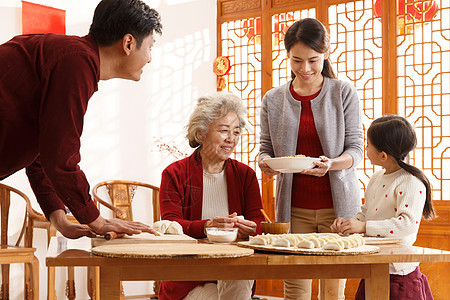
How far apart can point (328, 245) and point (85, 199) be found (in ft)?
2.07

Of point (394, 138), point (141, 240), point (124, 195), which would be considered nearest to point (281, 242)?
point (141, 240)

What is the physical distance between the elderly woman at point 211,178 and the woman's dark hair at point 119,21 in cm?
75

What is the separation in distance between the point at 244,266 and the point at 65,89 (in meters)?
0.63

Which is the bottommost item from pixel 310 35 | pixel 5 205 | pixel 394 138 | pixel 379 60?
pixel 5 205

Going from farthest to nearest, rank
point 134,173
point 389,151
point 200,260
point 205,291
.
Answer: point 134,173 < point 389,151 < point 205,291 < point 200,260

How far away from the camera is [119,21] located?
1.65m

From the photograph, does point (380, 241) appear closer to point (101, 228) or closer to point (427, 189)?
point (427, 189)

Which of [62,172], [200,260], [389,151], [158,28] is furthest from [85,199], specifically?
[389,151]

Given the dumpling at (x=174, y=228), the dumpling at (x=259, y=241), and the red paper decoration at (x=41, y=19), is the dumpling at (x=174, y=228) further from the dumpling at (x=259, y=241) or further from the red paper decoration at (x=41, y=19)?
the red paper decoration at (x=41, y=19)

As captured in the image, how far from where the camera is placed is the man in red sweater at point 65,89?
4.90 feet

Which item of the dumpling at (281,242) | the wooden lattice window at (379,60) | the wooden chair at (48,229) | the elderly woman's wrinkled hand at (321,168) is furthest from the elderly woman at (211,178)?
the wooden lattice window at (379,60)

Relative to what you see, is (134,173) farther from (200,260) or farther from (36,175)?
(200,260)

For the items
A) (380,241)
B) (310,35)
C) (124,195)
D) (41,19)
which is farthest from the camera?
(124,195)

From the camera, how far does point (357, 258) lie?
1.49m
